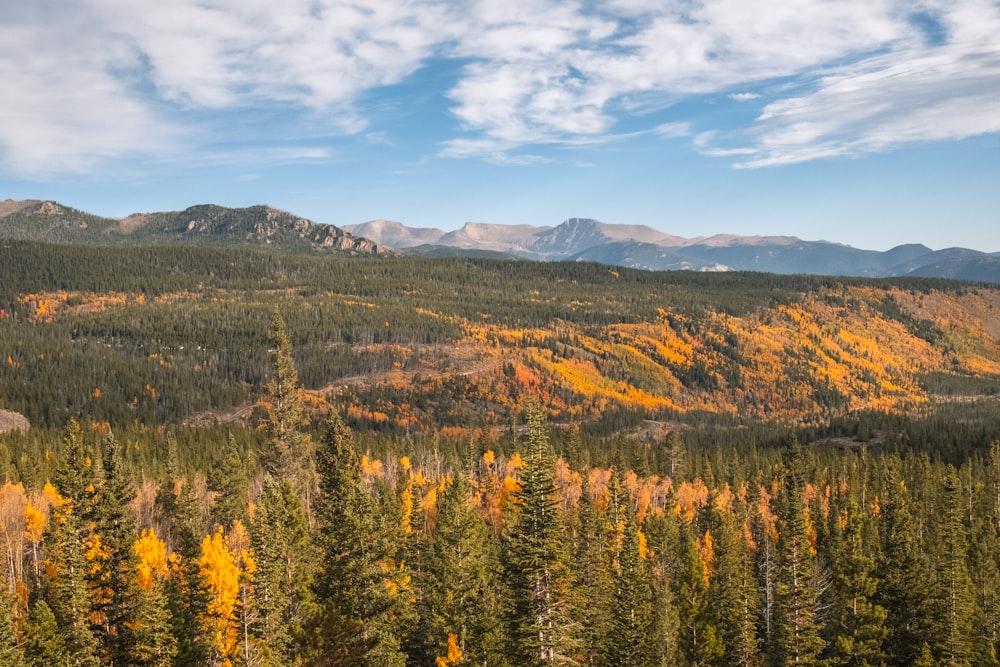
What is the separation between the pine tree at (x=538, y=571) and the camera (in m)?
32.4

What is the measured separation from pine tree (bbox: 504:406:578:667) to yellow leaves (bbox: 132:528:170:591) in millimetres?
25822

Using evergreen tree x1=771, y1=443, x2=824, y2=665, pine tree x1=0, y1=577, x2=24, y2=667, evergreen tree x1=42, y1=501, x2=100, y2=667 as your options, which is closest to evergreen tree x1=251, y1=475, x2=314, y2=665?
evergreen tree x1=42, y1=501, x2=100, y2=667

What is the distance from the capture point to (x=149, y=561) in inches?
2238

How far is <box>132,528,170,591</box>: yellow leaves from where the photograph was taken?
46.6m

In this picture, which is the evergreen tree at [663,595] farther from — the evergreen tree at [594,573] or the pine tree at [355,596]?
the pine tree at [355,596]

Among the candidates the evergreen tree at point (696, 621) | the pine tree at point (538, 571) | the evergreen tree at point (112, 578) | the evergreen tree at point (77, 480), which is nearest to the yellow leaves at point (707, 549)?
the evergreen tree at point (696, 621)

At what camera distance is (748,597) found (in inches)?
2304

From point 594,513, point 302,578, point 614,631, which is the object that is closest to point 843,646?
point 614,631

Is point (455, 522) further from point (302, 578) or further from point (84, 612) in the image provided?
point (84, 612)

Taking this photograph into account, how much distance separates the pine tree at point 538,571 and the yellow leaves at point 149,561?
84.7 ft

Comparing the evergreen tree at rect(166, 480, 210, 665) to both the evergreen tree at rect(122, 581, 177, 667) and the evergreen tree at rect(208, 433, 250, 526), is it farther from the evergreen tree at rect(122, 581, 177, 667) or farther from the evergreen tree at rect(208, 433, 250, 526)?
the evergreen tree at rect(208, 433, 250, 526)

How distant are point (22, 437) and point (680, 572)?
118 metres

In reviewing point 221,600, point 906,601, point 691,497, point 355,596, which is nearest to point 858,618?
point 906,601

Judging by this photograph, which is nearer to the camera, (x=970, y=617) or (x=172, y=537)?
(x=970, y=617)
